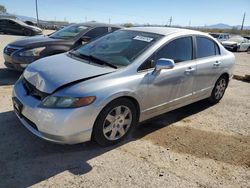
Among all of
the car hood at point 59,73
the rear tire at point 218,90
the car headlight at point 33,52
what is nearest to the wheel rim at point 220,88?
the rear tire at point 218,90

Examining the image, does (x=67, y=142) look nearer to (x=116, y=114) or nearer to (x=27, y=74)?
(x=116, y=114)

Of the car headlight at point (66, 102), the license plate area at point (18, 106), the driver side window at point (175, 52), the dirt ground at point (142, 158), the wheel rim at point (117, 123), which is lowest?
the dirt ground at point (142, 158)

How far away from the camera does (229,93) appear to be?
687 cm

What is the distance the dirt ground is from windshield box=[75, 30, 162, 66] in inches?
47.5

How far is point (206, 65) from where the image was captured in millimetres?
4930

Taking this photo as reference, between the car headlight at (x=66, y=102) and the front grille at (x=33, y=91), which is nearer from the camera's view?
the car headlight at (x=66, y=102)

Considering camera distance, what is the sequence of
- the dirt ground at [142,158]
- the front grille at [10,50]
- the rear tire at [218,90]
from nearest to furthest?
the dirt ground at [142,158] < the rear tire at [218,90] < the front grille at [10,50]

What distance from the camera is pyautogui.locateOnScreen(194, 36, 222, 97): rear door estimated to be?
482 centimetres

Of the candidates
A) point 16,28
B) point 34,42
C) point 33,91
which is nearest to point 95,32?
point 34,42

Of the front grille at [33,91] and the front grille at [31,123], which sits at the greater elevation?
the front grille at [33,91]

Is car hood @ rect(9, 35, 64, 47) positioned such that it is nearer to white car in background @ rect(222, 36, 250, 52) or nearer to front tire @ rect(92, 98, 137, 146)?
front tire @ rect(92, 98, 137, 146)

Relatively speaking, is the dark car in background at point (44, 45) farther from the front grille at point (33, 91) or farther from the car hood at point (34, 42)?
the front grille at point (33, 91)

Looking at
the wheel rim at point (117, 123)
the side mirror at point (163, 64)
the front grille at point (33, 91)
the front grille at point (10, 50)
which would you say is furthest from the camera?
the front grille at point (10, 50)

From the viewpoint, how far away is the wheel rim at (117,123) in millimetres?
3584
